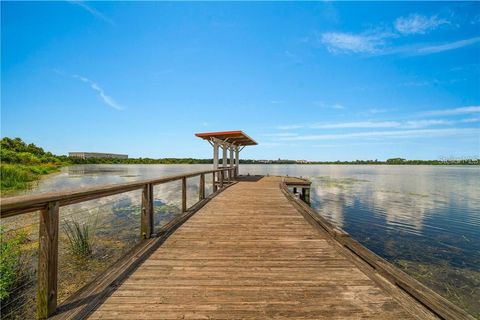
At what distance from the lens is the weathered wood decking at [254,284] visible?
2.22m

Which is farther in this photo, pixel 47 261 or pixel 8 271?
pixel 8 271

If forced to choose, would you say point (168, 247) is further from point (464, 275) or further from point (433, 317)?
point (464, 275)

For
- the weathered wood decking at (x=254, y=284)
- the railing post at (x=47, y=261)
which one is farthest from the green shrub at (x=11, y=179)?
the railing post at (x=47, y=261)

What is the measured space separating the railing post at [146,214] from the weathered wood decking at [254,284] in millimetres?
502

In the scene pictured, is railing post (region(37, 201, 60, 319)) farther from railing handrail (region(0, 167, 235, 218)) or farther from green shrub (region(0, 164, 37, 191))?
green shrub (region(0, 164, 37, 191))

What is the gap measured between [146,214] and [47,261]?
2095 mm

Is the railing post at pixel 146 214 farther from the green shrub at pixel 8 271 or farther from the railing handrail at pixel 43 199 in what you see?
the green shrub at pixel 8 271

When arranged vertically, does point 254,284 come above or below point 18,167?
below

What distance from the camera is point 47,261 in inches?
87.1

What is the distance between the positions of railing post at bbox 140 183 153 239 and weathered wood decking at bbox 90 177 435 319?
50cm

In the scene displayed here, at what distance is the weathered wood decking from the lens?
7.29 feet

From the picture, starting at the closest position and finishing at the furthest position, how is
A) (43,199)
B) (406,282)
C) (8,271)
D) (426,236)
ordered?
(43,199), (406,282), (8,271), (426,236)

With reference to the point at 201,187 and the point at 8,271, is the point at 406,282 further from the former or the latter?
the point at 201,187

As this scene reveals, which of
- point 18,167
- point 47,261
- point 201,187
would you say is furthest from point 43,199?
point 18,167
